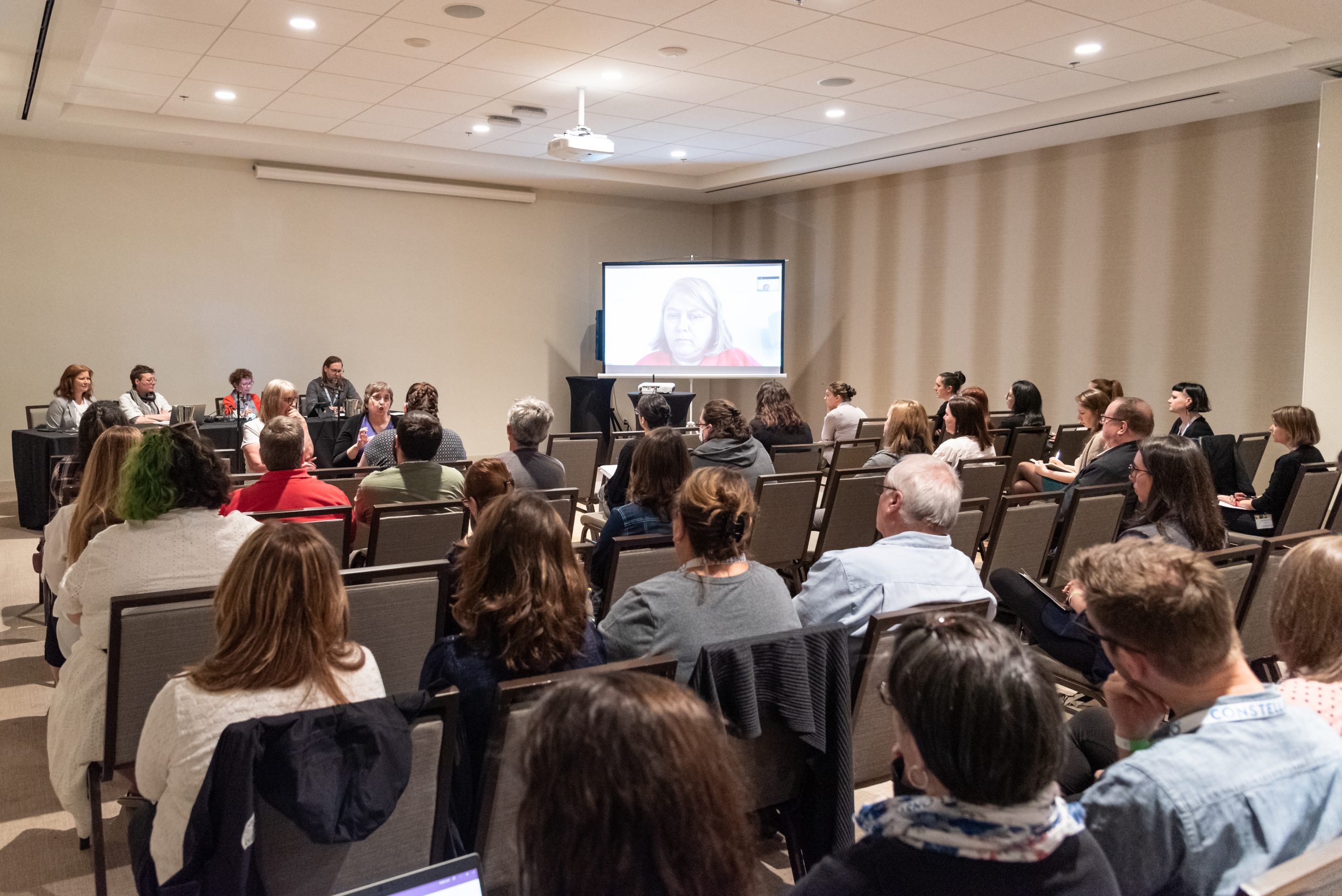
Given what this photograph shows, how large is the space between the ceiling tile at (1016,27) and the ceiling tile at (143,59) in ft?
16.2

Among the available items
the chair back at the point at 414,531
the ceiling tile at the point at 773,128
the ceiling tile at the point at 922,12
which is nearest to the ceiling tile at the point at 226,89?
the ceiling tile at the point at 773,128

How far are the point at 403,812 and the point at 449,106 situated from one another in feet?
23.6

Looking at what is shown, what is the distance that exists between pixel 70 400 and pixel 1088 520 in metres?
7.53

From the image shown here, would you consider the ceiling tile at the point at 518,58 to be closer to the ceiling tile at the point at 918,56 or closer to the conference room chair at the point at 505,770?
the ceiling tile at the point at 918,56

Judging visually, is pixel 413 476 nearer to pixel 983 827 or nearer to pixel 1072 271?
pixel 983 827

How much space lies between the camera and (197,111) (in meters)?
8.17

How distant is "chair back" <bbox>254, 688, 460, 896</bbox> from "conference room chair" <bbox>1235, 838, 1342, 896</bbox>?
3.98 feet

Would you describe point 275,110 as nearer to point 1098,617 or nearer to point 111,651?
point 111,651

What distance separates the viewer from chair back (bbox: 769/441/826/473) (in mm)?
5625

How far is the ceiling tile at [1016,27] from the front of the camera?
5.58 m

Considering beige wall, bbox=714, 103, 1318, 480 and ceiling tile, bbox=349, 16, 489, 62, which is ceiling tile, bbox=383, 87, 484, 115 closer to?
ceiling tile, bbox=349, 16, 489, 62

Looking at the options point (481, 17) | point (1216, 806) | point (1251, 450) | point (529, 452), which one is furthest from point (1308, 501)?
point (481, 17)

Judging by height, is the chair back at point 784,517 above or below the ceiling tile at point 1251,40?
below

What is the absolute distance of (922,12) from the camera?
5547mm
